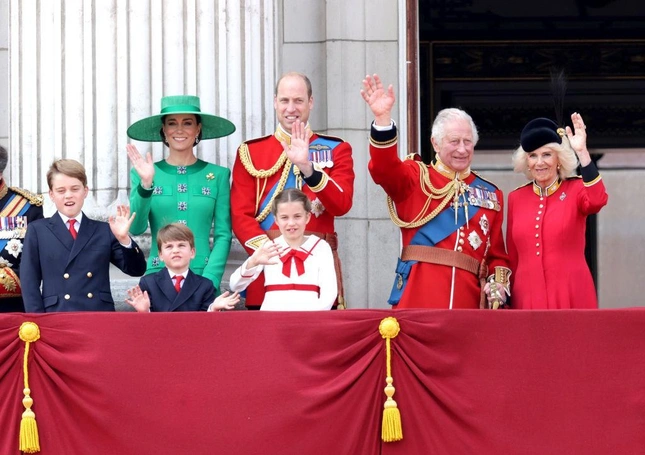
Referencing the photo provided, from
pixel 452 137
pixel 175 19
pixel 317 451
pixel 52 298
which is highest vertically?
pixel 175 19

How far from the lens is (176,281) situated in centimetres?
712

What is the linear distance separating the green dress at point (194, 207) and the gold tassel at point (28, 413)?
1.08 meters

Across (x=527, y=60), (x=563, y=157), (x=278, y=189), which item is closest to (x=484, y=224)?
(x=563, y=157)

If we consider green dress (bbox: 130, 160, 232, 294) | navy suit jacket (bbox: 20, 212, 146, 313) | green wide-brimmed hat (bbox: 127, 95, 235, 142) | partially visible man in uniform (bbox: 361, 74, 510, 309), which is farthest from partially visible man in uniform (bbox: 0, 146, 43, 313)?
partially visible man in uniform (bbox: 361, 74, 510, 309)

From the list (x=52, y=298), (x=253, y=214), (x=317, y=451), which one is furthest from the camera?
(x=253, y=214)

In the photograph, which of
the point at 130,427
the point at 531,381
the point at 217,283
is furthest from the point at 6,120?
the point at 531,381

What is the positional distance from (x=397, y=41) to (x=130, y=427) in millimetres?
3717

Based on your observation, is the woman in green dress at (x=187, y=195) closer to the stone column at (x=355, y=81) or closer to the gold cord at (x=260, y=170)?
the gold cord at (x=260, y=170)

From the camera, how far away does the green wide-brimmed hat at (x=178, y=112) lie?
7.68 m

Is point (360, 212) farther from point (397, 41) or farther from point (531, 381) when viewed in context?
point (531, 381)

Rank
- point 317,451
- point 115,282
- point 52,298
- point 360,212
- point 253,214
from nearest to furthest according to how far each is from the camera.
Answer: point 317,451 → point 52,298 → point 253,214 → point 115,282 → point 360,212

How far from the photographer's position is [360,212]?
9.30 metres

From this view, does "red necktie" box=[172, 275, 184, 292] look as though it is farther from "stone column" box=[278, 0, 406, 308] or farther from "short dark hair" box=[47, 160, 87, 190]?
"stone column" box=[278, 0, 406, 308]

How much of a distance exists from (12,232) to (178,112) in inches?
38.5
